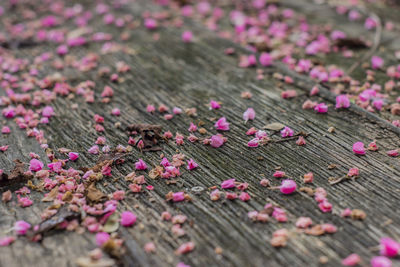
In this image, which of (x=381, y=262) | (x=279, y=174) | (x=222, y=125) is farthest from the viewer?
(x=222, y=125)

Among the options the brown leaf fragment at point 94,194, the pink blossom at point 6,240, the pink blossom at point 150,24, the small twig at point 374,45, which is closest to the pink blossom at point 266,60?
the small twig at point 374,45

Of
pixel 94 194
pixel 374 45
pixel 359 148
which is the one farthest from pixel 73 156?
pixel 374 45

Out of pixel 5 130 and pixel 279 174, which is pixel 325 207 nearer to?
pixel 279 174

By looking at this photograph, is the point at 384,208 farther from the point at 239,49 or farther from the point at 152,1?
the point at 152,1

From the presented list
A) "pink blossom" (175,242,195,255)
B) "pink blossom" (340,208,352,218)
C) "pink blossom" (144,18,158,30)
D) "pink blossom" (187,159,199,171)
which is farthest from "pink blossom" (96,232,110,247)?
"pink blossom" (144,18,158,30)

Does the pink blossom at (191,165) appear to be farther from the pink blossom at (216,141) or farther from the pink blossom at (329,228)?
the pink blossom at (329,228)

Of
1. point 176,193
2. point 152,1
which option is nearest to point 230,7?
point 152,1

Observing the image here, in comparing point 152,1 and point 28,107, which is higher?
point 152,1

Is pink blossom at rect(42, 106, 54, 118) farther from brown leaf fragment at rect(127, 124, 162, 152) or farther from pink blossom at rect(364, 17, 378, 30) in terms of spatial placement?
pink blossom at rect(364, 17, 378, 30)
